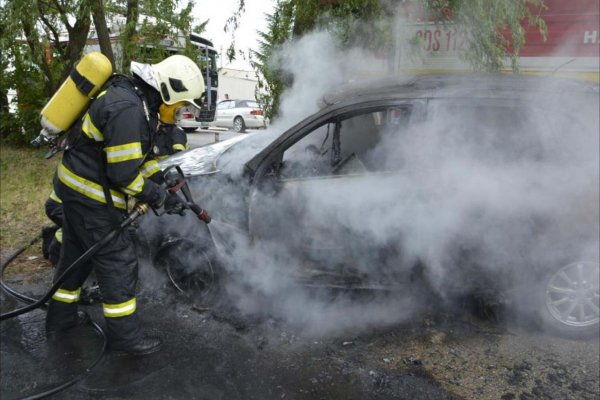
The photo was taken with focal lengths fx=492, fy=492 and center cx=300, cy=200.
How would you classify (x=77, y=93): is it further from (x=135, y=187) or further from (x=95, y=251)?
(x=95, y=251)

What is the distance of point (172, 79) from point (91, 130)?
0.56 m

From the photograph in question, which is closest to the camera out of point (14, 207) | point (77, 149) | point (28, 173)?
point (77, 149)

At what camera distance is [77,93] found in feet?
9.16

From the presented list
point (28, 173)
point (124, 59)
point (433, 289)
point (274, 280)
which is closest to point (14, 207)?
point (28, 173)

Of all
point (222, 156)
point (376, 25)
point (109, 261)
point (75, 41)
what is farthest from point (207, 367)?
point (75, 41)

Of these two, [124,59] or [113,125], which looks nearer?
[113,125]

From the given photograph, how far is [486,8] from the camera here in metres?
5.04

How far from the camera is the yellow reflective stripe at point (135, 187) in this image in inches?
110

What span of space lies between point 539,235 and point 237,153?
2.32m

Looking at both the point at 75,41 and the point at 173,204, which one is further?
the point at 75,41

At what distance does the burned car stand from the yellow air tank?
1.14 meters

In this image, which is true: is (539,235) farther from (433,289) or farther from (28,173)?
(28,173)

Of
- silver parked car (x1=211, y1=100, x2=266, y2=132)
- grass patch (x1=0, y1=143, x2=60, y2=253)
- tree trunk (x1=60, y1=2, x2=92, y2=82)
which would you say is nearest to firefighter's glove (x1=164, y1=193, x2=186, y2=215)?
grass patch (x1=0, y1=143, x2=60, y2=253)

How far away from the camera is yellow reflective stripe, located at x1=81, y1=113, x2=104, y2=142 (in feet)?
9.06
